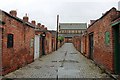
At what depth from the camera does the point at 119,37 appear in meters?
8.66

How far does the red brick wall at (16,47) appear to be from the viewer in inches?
360

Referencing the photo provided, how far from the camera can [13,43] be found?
34.1 ft

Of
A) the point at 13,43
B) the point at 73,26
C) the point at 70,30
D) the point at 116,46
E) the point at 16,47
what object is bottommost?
the point at 16,47

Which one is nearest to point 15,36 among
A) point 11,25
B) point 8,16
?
point 11,25

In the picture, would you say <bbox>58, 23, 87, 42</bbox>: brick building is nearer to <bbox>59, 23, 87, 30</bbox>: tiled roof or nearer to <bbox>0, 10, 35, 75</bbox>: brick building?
<bbox>59, 23, 87, 30</bbox>: tiled roof

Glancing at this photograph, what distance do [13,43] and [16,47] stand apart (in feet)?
1.96

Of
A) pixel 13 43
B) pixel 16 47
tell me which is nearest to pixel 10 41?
pixel 13 43

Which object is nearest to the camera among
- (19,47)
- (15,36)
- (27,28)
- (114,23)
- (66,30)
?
(114,23)

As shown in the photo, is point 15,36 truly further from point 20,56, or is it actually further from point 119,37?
point 119,37

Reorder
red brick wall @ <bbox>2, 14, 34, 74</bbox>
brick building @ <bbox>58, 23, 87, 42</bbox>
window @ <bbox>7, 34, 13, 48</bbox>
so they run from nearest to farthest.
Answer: red brick wall @ <bbox>2, 14, 34, 74</bbox>
window @ <bbox>7, 34, 13, 48</bbox>
brick building @ <bbox>58, 23, 87, 42</bbox>

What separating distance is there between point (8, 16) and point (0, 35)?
1.23m

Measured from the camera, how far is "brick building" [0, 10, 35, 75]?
9004 mm

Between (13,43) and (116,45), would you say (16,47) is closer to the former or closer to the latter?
(13,43)

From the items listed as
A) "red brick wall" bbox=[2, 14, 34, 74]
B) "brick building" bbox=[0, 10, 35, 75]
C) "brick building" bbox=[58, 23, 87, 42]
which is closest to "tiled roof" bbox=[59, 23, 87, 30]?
"brick building" bbox=[58, 23, 87, 42]
